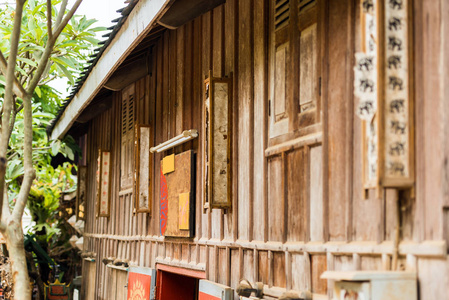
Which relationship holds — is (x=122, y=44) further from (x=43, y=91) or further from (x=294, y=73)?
(x=43, y=91)

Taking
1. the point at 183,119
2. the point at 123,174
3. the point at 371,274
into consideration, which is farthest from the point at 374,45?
the point at 123,174

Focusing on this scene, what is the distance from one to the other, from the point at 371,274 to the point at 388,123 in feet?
2.59

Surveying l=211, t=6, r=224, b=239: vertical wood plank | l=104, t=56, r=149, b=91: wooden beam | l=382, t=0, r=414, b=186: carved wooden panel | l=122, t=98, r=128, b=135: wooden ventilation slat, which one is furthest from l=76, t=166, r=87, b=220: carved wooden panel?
l=382, t=0, r=414, b=186: carved wooden panel

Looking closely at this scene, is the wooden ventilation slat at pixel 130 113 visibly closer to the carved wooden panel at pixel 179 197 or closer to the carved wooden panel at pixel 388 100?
the carved wooden panel at pixel 179 197

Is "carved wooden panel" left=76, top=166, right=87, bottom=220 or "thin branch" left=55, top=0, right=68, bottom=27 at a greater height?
"thin branch" left=55, top=0, right=68, bottom=27

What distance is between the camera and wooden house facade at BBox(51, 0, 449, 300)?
362 cm

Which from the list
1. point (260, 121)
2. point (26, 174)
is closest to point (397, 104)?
point (260, 121)

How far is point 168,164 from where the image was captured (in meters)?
8.81

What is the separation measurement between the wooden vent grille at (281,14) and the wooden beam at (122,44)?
1.15 metres

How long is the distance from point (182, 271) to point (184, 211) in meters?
0.75

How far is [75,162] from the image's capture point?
19391mm

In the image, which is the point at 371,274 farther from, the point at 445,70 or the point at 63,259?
the point at 63,259

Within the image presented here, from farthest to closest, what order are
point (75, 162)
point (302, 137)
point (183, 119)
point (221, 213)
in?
point (75, 162)
point (183, 119)
point (221, 213)
point (302, 137)

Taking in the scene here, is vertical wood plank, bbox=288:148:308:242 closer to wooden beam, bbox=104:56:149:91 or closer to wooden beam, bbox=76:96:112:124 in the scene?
wooden beam, bbox=104:56:149:91
